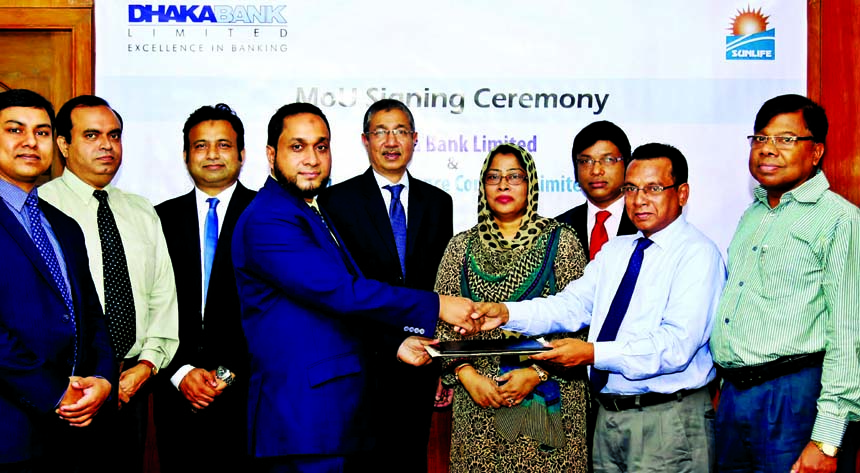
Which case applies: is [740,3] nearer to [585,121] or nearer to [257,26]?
[585,121]

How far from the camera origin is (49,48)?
4.67 m

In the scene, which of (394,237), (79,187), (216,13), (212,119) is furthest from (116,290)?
(216,13)

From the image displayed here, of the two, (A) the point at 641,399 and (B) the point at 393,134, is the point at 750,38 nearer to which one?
(B) the point at 393,134

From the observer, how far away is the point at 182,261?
3.96m

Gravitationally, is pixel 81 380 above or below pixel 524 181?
below

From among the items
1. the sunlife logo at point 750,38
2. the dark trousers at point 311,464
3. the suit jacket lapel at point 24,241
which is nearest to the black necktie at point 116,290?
the suit jacket lapel at point 24,241

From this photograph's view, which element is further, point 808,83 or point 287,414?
point 808,83

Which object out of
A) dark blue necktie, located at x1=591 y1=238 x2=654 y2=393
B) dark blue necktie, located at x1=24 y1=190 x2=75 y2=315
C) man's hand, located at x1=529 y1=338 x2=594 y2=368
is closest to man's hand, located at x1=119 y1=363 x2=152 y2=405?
dark blue necktie, located at x1=24 y1=190 x2=75 y2=315

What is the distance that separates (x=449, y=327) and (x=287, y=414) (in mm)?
869

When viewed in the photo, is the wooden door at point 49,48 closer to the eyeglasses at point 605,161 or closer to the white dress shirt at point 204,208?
the white dress shirt at point 204,208

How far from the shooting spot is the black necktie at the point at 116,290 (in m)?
3.61

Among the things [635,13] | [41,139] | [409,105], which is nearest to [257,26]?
[409,105]

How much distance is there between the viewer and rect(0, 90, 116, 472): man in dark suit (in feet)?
9.36

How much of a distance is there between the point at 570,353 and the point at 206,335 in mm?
1724
